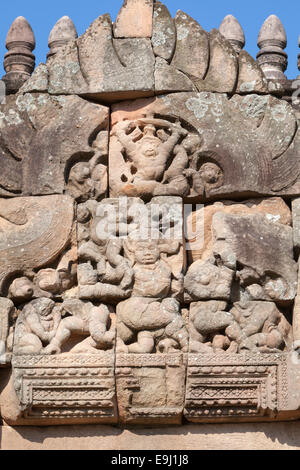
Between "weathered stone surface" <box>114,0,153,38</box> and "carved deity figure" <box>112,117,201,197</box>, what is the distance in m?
0.68

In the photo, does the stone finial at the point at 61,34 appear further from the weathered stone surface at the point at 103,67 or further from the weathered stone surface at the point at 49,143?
the weathered stone surface at the point at 49,143

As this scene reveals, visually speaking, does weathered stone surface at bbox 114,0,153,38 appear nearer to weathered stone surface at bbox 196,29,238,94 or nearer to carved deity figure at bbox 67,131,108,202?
weathered stone surface at bbox 196,29,238,94

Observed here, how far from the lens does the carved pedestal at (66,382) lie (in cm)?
789

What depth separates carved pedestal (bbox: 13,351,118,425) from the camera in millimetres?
7891

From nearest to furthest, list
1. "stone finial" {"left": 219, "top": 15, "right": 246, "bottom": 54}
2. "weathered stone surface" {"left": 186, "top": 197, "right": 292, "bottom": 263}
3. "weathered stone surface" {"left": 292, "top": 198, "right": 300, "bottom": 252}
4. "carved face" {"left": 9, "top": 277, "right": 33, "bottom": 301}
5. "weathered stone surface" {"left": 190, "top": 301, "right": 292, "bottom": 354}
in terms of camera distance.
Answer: "weathered stone surface" {"left": 190, "top": 301, "right": 292, "bottom": 354}, "carved face" {"left": 9, "top": 277, "right": 33, "bottom": 301}, "weathered stone surface" {"left": 292, "top": 198, "right": 300, "bottom": 252}, "weathered stone surface" {"left": 186, "top": 197, "right": 292, "bottom": 263}, "stone finial" {"left": 219, "top": 15, "right": 246, "bottom": 54}

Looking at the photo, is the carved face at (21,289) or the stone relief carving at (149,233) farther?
the carved face at (21,289)

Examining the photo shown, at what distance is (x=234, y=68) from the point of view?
27.7ft

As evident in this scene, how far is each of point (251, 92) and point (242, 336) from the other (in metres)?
1.89

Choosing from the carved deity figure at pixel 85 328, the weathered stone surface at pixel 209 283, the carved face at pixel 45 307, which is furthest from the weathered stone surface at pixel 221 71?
the carved face at pixel 45 307

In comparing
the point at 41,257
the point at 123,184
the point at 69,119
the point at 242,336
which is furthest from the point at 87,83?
the point at 242,336

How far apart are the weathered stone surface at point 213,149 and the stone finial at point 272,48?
88 cm

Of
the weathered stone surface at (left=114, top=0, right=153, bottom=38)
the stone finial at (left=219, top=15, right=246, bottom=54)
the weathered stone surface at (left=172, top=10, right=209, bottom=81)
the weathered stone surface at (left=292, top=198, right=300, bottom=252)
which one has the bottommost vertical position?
the weathered stone surface at (left=292, top=198, right=300, bottom=252)

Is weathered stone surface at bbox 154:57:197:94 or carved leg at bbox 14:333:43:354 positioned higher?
weathered stone surface at bbox 154:57:197:94

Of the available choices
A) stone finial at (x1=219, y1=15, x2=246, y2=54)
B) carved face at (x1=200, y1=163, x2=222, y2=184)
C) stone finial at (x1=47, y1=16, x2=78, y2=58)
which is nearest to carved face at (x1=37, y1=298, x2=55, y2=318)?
carved face at (x1=200, y1=163, x2=222, y2=184)
